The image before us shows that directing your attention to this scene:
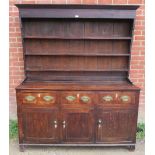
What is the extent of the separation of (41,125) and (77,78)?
2.72 ft

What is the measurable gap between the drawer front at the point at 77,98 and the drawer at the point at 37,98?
0.40ft

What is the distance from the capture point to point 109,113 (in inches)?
113

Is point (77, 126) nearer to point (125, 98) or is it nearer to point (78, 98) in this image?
point (78, 98)

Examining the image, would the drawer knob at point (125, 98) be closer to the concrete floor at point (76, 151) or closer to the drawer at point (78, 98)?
the drawer at point (78, 98)

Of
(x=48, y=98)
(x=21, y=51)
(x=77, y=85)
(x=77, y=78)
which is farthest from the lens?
(x=21, y=51)

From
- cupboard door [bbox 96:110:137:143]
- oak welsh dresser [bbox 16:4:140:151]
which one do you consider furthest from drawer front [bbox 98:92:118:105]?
cupboard door [bbox 96:110:137:143]

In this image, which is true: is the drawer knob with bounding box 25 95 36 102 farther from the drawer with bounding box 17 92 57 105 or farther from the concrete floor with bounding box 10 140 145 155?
the concrete floor with bounding box 10 140 145 155

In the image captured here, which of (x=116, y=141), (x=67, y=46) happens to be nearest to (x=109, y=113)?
(x=116, y=141)

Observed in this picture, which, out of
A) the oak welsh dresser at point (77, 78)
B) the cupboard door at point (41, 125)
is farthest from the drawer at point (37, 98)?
the cupboard door at point (41, 125)

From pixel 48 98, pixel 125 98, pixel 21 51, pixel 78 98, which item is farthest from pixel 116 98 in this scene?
pixel 21 51

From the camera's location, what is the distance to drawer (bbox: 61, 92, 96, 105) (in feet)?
9.26

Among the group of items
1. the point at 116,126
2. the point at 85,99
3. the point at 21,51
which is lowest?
the point at 116,126

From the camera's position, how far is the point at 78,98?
284cm

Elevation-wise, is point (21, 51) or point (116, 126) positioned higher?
point (21, 51)
